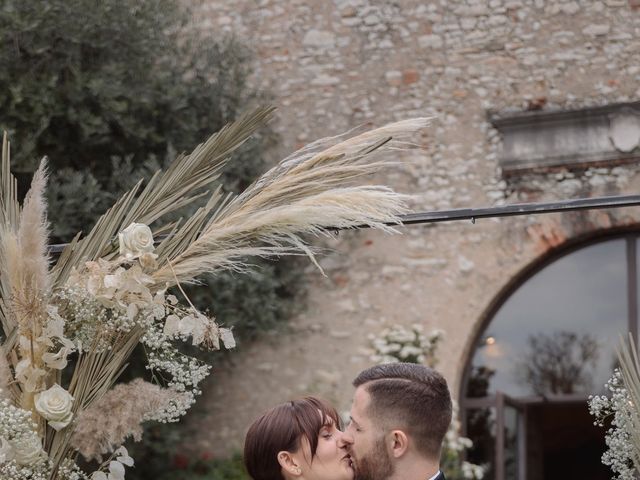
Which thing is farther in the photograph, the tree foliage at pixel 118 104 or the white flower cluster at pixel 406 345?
the white flower cluster at pixel 406 345

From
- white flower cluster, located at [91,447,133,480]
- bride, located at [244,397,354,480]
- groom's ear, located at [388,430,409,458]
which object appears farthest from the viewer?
bride, located at [244,397,354,480]

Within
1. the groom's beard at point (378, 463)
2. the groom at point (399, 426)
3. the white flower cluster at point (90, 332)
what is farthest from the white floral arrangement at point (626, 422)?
the white flower cluster at point (90, 332)

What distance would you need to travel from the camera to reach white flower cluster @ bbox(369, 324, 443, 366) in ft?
23.2

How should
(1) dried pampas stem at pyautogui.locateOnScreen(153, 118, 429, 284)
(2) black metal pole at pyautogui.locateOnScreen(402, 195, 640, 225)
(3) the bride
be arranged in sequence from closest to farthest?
1. (1) dried pampas stem at pyautogui.locateOnScreen(153, 118, 429, 284)
2. (3) the bride
3. (2) black metal pole at pyautogui.locateOnScreen(402, 195, 640, 225)

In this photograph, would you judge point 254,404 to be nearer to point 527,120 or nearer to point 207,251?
point 527,120

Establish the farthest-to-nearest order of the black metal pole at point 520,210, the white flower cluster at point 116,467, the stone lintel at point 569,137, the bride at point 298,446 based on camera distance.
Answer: the stone lintel at point 569,137
the black metal pole at point 520,210
the bride at point 298,446
the white flower cluster at point 116,467

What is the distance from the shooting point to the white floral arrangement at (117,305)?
111 inches

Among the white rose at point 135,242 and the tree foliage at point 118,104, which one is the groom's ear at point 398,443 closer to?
the white rose at point 135,242

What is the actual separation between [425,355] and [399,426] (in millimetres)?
4415

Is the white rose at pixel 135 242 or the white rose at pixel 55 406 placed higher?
the white rose at pixel 135 242

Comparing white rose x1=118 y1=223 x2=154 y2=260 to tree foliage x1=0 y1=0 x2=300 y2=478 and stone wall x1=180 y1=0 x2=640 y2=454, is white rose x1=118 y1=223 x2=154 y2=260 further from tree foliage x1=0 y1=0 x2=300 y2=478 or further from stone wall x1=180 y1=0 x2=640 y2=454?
stone wall x1=180 y1=0 x2=640 y2=454

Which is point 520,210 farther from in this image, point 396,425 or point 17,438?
point 17,438

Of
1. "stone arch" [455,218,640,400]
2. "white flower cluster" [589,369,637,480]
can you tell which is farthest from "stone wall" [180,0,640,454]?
"white flower cluster" [589,369,637,480]

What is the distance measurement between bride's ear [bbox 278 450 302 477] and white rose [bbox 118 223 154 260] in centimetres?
73
